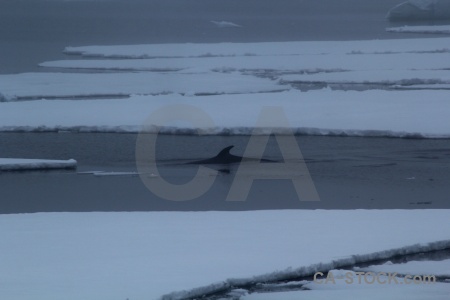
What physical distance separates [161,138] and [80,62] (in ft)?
43.0

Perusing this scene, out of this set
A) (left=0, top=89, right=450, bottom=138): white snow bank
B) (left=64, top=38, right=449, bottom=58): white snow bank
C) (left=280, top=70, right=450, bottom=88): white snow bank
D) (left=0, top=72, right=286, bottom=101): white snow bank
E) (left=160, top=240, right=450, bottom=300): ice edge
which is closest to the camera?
(left=160, top=240, right=450, bottom=300): ice edge

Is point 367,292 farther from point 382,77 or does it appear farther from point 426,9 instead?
point 426,9

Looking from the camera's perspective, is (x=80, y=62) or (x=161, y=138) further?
(x=80, y=62)

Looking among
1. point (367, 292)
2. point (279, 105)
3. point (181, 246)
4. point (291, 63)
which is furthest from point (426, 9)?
point (367, 292)

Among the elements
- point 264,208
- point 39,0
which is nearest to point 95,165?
point 264,208

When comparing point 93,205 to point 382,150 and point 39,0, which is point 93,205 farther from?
point 39,0

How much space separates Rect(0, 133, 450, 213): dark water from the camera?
8.23 meters

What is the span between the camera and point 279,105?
13328 millimetres

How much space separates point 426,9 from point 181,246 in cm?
4106

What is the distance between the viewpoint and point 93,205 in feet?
26.8

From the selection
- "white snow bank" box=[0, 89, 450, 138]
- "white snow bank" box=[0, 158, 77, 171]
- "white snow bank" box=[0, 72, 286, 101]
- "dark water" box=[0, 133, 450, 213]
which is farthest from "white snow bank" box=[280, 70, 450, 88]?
"white snow bank" box=[0, 158, 77, 171]

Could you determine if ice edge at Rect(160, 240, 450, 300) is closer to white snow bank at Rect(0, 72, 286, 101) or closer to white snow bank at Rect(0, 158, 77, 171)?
white snow bank at Rect(0, 158, 77, 171)

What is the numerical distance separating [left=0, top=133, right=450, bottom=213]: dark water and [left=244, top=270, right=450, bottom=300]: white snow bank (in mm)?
2828

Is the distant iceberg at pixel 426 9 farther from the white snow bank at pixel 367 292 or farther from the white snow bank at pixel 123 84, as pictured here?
the white snow bank at pixel 367 292
